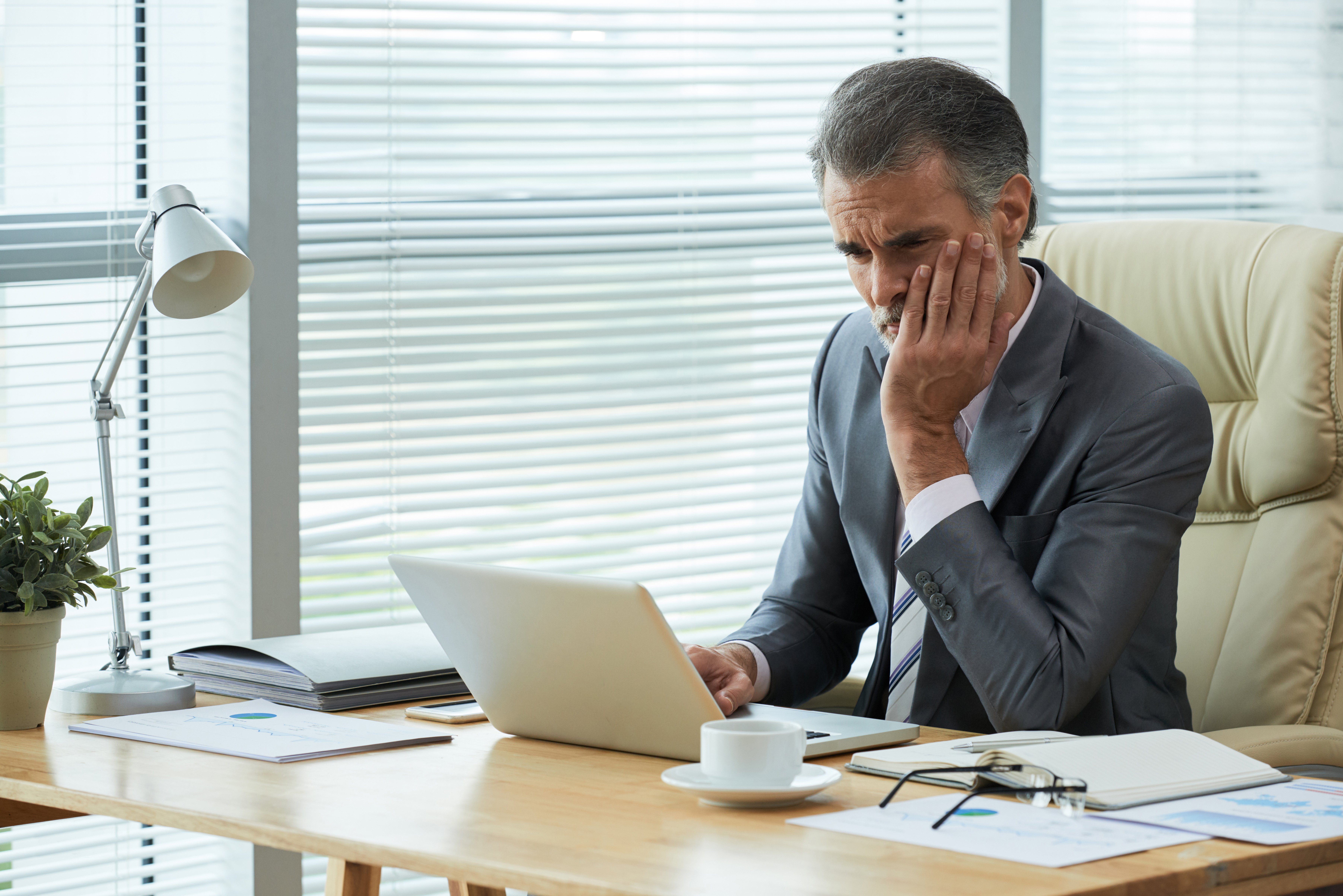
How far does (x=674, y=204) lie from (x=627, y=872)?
197cm

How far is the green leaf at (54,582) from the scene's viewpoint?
1.42 meters

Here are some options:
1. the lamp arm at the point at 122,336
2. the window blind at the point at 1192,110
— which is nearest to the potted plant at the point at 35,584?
the lamp arm at the point at 122,336

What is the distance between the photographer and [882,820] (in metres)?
1.01

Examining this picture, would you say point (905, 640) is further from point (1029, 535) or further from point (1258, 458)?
point (1258, 458)

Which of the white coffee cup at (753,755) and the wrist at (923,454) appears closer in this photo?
the white coffee cup at (753,755)

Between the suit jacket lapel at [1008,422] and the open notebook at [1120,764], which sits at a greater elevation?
the suit jacket lapel at [1008,422]

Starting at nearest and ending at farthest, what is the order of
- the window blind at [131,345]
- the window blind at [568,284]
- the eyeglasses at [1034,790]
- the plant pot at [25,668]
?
the eyeglasses at [1034,790] → the plant pot at [25,668] → the window blind at [131,345] → the window blind at [568,284]

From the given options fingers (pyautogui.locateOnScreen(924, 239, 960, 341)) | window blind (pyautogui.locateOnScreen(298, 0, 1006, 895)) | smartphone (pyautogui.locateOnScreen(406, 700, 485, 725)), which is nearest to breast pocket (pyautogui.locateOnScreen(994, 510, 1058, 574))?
fingers (pyautogui.locateOnScreen(924, 239, 960, 341))

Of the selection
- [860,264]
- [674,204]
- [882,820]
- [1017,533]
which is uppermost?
[674,204]

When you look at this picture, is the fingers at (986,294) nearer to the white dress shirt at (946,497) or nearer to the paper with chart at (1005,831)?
the white dress shirt at (946,497)

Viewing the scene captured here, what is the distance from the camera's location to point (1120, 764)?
1.10 meters

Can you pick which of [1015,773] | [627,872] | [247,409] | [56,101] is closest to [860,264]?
[1015,773]

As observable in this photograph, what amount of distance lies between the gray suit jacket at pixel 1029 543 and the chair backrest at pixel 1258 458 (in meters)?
0.19

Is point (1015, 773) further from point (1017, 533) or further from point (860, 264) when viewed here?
point (860, 264)
